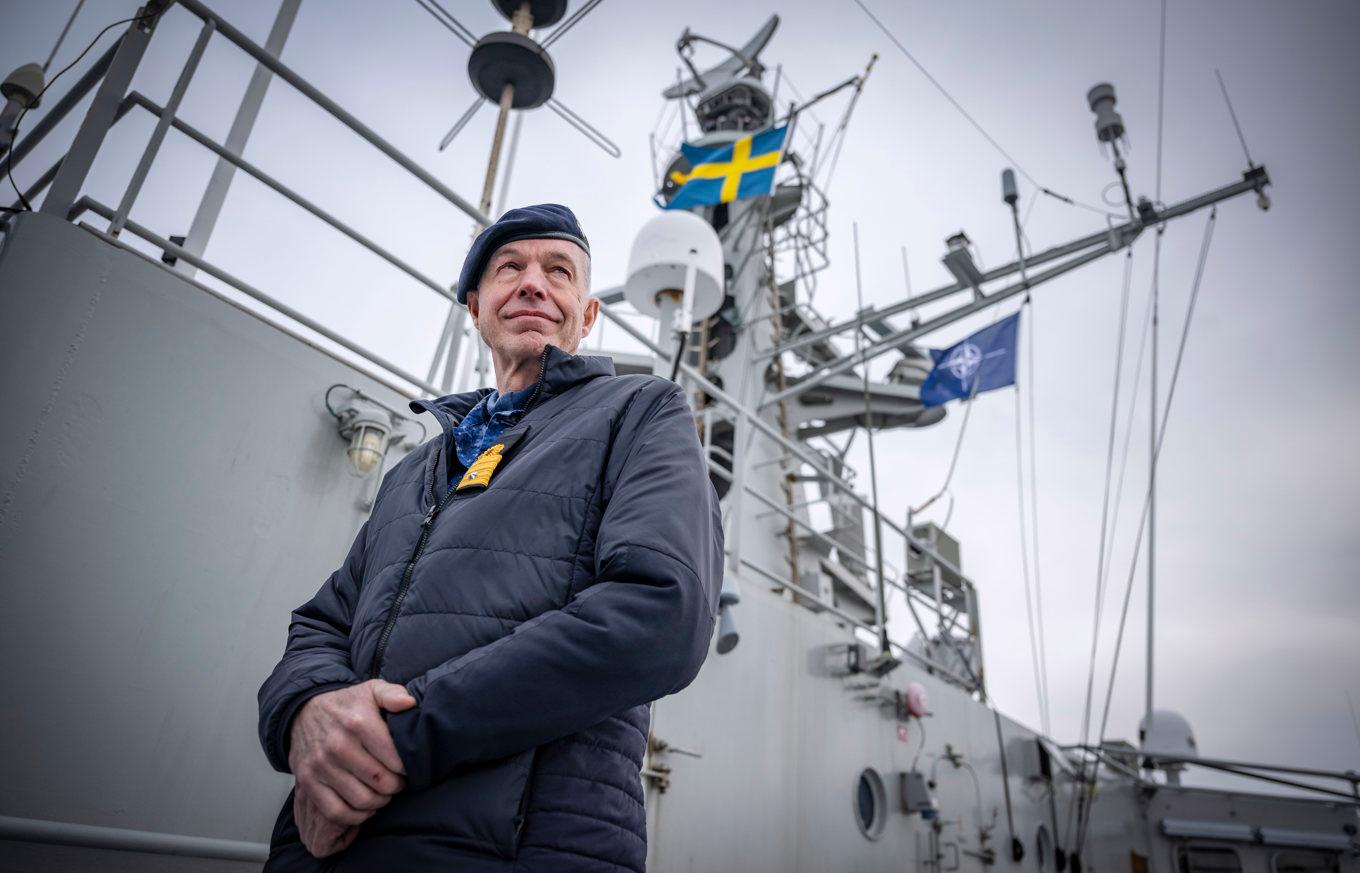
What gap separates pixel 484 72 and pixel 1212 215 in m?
7.51

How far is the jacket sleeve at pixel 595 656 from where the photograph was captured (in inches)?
36.7

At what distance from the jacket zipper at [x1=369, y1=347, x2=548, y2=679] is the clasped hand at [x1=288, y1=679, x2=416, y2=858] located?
0.10m

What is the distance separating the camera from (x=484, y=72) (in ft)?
14.5

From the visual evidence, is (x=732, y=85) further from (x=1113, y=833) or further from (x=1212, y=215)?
(x=1113, y=833)

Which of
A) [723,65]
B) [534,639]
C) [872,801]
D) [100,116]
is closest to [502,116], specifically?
[100,116]

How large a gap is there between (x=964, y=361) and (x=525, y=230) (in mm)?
8277

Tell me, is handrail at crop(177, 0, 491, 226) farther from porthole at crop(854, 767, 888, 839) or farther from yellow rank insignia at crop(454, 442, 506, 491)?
porthole at crop(854, 767, 888, 839)

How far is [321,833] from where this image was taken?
0.97 metres

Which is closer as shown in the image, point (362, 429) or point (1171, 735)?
point (362, 429)

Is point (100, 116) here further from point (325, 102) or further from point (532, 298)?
point (532, 298)

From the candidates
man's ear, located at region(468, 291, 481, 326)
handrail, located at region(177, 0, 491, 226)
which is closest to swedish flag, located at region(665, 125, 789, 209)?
handrail, located at region(177, 0, 491, 226)

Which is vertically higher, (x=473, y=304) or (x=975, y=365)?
(x=975, y=365)

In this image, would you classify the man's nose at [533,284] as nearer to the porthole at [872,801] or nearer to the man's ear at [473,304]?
the man's ear at [473,304]

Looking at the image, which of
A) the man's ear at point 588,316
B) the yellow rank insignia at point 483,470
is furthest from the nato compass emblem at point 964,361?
the yellow rank insignia at point 483,470
